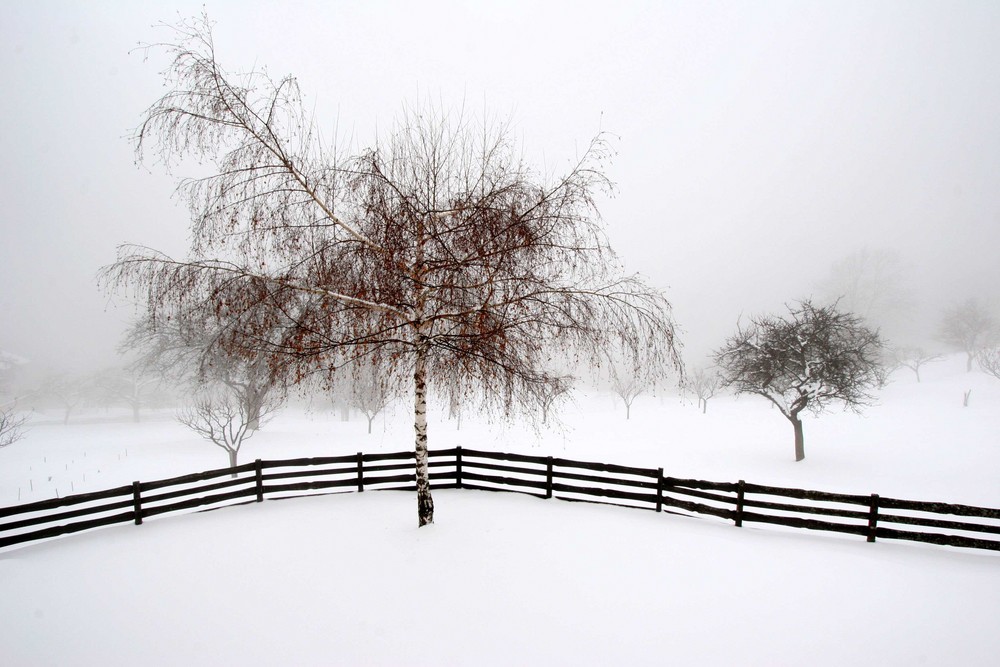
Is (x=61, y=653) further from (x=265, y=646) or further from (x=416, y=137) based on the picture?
(x=416, y=137)

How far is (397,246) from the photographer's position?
5.84m

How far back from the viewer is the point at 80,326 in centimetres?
10419

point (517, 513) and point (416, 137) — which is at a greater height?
point (416, 137)

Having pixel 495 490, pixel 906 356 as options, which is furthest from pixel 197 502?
pixel 906 356

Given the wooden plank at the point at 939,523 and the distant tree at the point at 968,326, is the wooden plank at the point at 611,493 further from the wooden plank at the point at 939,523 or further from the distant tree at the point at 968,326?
the distant tree at the point at 968,326

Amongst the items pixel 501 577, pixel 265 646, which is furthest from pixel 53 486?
pixel 501 577

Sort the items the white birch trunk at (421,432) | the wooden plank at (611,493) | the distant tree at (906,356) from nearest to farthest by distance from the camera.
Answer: the white birch trunk at (421,432), the wooden plank at (611,493), the distant tree at (906,356)

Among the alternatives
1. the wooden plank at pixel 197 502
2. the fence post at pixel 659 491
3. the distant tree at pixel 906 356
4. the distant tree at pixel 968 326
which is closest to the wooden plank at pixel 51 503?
the wooden plank at pixel 197 502

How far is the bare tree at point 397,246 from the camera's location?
5461 mm

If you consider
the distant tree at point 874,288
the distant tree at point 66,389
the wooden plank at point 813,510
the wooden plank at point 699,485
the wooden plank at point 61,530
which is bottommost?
the distant tree at point 66,389

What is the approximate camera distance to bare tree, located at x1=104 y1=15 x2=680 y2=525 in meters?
5.46

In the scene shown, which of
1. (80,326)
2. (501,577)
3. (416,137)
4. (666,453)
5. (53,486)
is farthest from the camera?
(80,326)

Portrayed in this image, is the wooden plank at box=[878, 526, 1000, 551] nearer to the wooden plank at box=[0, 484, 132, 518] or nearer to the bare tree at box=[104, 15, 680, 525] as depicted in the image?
the bare tree at box=[104, 15, 680, 525]

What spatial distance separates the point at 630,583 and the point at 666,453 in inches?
698
